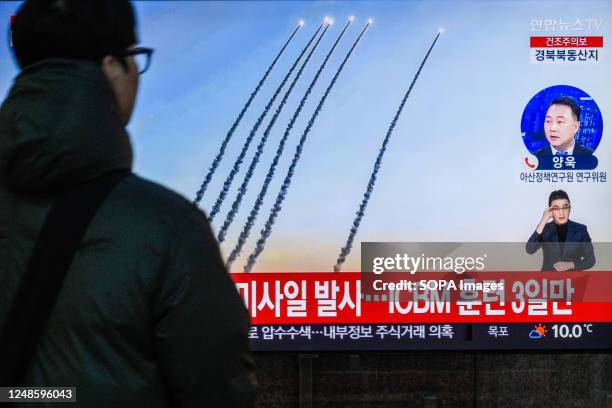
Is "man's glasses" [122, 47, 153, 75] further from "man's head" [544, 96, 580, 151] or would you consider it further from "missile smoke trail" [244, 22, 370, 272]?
"man's head" [544, 96, 580, 151]

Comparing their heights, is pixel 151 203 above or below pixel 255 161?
below

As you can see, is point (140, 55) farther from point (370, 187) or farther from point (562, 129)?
point (562, 129)

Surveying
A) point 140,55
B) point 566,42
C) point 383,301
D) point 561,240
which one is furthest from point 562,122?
point 140,55

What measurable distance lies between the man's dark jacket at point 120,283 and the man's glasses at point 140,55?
0.12 meters

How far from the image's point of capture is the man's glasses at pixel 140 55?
1.35 metres

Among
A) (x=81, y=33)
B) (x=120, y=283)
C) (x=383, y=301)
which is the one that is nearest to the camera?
(x=120, y=283)

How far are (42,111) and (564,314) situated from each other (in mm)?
3457

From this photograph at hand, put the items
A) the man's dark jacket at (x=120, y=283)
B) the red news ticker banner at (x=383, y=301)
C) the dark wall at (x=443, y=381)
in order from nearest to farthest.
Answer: the man's dark jacket at (x=120, y=283)
the red news ticker banner at (x=383, y=301)
the dark wall at (x=443, y=381)

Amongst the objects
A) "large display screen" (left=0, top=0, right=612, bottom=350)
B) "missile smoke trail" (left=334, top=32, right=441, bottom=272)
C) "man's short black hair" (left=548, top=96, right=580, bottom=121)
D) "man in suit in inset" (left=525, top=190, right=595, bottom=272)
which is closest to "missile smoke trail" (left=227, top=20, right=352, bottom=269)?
"large display screen" (left=0, top=0, right=612, bottom=350)

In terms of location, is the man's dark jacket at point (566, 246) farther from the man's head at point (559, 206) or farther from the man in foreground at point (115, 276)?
the man in foreground at point (115, 276)

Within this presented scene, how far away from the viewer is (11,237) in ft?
4.12

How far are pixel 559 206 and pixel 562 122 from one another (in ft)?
1.37

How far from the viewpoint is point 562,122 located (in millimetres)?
4234

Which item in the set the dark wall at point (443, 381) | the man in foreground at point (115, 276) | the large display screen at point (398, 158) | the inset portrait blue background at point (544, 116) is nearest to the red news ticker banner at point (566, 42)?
the large display screen at point (398, 158)
